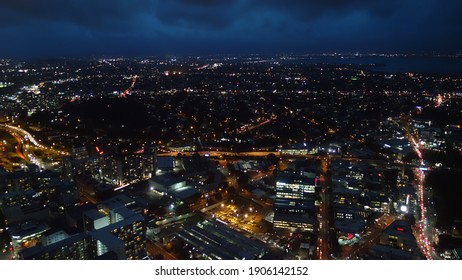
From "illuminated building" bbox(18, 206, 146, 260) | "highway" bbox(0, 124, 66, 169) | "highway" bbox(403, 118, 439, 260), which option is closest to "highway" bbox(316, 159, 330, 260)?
"highway" bbox(403, 118, 439, 260)

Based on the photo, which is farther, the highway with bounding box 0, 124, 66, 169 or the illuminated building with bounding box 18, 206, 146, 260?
the highway with bounding box 0, 124, 66, 169

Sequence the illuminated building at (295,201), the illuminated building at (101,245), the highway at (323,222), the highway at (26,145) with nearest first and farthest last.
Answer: the illuminated building at (101,245) → the highway at (323,222) → the illuminated building at (295,201) → the highway at (26,145)

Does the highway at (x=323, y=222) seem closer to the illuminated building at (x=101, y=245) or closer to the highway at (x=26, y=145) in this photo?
the illuminated building at (x=101, y=245)

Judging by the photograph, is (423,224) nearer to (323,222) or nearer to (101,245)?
(323,222)

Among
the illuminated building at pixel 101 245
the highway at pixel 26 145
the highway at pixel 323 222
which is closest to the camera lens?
the illuminated building at pixel 101 245

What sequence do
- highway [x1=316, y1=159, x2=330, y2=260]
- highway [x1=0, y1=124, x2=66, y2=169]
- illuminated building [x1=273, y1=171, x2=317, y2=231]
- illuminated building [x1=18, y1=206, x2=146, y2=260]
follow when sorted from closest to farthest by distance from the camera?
1. illuminated building [x1=18, y1=206, x2=146, y2=260]
2. highway [x1=316, y1=159, x2=330, y2=260]
3. illuminated building [x1=273, y1=171, x2=317, y2=231]
4. highway [x1=0, y1=124, x2=66, y2=169]

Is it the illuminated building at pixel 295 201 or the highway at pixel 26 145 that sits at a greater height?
the highway at pixel 26 145

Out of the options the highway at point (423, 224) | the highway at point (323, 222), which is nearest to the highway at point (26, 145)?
the highway at point (323, 222)

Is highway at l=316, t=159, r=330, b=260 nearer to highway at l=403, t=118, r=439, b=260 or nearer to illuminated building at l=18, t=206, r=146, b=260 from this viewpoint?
highway at l=403, t=118, r=439, b=260

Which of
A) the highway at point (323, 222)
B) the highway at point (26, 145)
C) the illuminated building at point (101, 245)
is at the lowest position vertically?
the highway at point (323, 222)
